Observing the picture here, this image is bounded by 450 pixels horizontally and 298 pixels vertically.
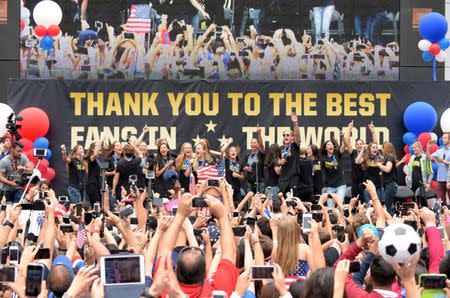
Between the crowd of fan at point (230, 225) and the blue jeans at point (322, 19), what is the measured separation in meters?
2.31

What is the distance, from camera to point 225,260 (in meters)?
6.65

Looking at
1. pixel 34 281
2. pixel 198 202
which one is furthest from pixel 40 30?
pixel 34 281

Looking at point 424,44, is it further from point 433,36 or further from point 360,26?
point 360,26

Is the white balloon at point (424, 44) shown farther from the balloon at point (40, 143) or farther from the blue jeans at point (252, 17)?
the balloon at point (40, 143)

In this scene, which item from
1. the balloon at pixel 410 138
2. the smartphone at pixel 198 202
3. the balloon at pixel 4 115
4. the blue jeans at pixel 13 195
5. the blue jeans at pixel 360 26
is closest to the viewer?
the smartphone at pixel 198 202

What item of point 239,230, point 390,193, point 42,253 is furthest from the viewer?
point 390,193

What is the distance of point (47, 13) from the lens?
22.5m

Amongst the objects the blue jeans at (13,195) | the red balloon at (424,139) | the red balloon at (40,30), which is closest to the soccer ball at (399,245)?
the blue jeans at (13,195)

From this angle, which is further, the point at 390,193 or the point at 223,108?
the point at 223,108

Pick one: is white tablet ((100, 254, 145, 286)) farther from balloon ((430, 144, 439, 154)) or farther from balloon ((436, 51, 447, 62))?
balloon ((436, 51, 447, 62))

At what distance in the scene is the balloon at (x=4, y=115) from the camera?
22.0m

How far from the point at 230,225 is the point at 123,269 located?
147cm

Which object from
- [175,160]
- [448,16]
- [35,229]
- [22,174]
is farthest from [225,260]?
[448,16]

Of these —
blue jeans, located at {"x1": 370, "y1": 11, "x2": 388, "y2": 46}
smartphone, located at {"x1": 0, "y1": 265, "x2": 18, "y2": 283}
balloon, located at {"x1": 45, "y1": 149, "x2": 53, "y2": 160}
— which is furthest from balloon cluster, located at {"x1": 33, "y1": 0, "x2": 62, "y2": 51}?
smartphone, located at {"x1": 0, "y1": 265, "x2": 18, "y2": 283}
